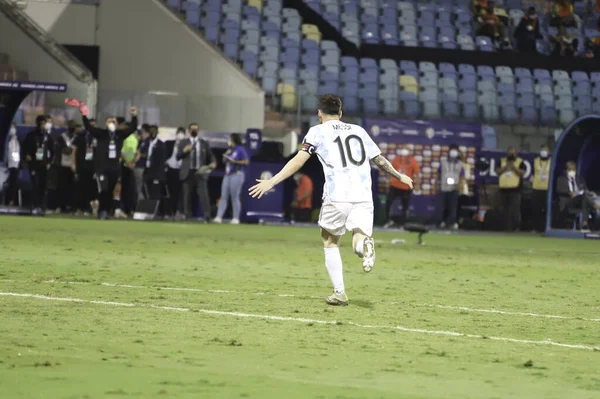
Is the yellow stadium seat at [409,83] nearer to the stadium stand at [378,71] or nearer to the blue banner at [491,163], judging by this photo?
the stadium stand at [378,71]

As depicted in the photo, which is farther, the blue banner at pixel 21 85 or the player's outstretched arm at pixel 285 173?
the blue banner at pixel 21 85

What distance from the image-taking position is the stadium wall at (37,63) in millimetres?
32656

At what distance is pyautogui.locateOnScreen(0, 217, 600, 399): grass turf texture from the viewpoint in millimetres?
7941

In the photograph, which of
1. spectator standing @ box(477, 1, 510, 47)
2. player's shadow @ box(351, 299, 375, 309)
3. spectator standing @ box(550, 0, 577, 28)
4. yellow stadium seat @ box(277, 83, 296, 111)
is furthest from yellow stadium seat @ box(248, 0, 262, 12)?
player's shadow @ box(351, 299, 375, 309)

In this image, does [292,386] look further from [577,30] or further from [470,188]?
[577,30]

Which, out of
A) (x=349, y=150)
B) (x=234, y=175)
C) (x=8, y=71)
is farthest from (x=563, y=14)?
(x=349, y=150)

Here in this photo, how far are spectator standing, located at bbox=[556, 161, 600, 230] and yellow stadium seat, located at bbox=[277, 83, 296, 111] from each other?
727 centimetres

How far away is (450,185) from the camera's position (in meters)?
31.4

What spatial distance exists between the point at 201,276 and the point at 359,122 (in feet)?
54.3

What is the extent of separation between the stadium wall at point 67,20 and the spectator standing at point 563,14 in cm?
1546

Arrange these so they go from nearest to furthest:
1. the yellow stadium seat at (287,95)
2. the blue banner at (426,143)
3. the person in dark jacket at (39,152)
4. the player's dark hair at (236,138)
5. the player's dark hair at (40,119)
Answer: the player's dark hair at (40,119), the person in dark jacket at (39,152), the player's dark hair at (236,138), the blue banner at (426,143), the yellow stadium seat at (287,95)

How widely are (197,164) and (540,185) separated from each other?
29.7 feet

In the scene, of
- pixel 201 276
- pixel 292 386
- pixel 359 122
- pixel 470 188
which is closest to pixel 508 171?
pixel 470 188

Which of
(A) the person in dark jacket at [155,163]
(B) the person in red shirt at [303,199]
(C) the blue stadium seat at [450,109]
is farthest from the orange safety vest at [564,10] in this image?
(A) the person in dark jacket at [155,163]
